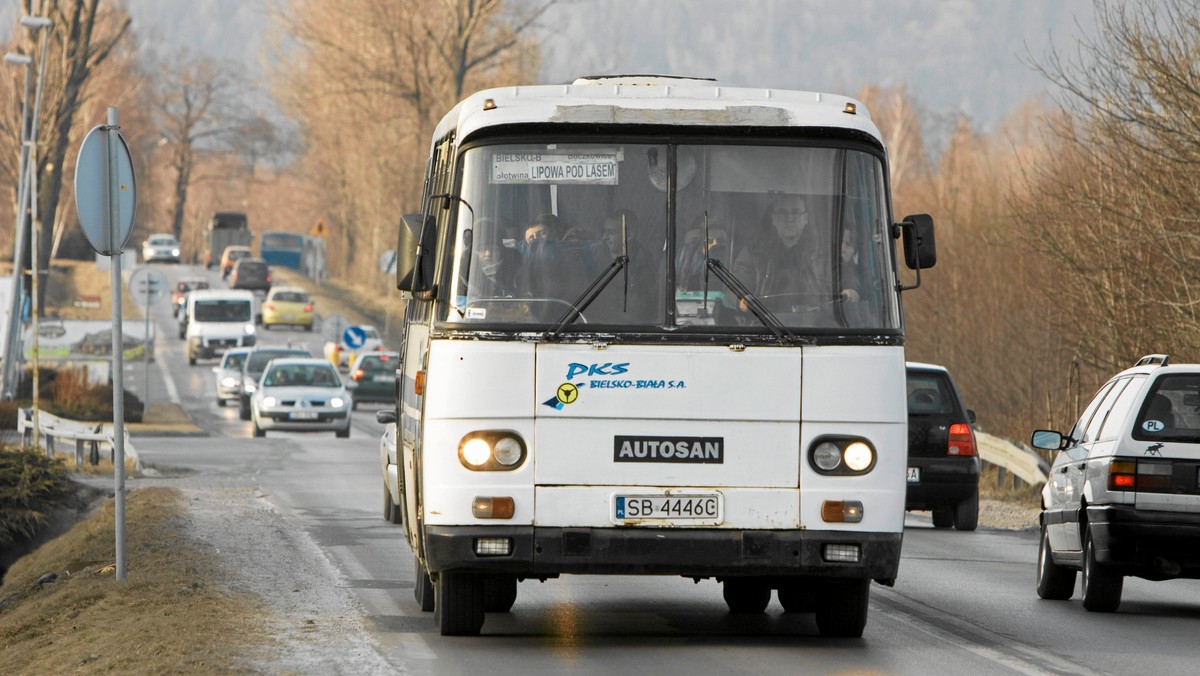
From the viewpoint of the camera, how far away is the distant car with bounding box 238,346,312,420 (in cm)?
4731

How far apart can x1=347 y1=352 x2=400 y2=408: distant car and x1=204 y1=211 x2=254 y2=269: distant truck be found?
71.5 metres

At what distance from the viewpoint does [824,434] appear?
32.9 ft

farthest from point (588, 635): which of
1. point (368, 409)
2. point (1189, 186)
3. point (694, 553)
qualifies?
point (368, 409)

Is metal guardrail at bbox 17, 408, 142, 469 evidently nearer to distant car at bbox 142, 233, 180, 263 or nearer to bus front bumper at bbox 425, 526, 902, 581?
bus front bumper at bbox 425, 526, 902, 581

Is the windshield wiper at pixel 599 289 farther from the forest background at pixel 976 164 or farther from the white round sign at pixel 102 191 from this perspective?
the forest background at pixel 976 164

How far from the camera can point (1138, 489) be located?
40.5ft

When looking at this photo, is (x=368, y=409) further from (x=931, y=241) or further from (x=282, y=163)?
(x=282, y=163)

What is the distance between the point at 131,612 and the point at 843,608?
13.5 ft

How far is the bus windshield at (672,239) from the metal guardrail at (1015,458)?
13.1 m

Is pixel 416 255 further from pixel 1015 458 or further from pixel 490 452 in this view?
pixel 1015 458

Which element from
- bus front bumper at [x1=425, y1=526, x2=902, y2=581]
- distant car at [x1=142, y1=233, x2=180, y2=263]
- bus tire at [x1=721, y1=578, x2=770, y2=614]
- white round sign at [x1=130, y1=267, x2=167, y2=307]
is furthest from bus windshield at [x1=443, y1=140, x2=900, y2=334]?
distant car at [x1=142, y1=233, x2=180, y2=263]

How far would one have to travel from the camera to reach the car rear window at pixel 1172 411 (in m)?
12.3

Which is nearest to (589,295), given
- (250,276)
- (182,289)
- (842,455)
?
(842,455)

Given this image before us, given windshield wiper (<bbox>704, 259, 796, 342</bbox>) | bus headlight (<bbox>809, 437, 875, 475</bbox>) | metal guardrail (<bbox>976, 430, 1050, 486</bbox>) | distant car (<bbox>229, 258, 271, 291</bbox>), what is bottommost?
metal guardrail (<bbox>976, 430, 1050, 486</bbox>)
